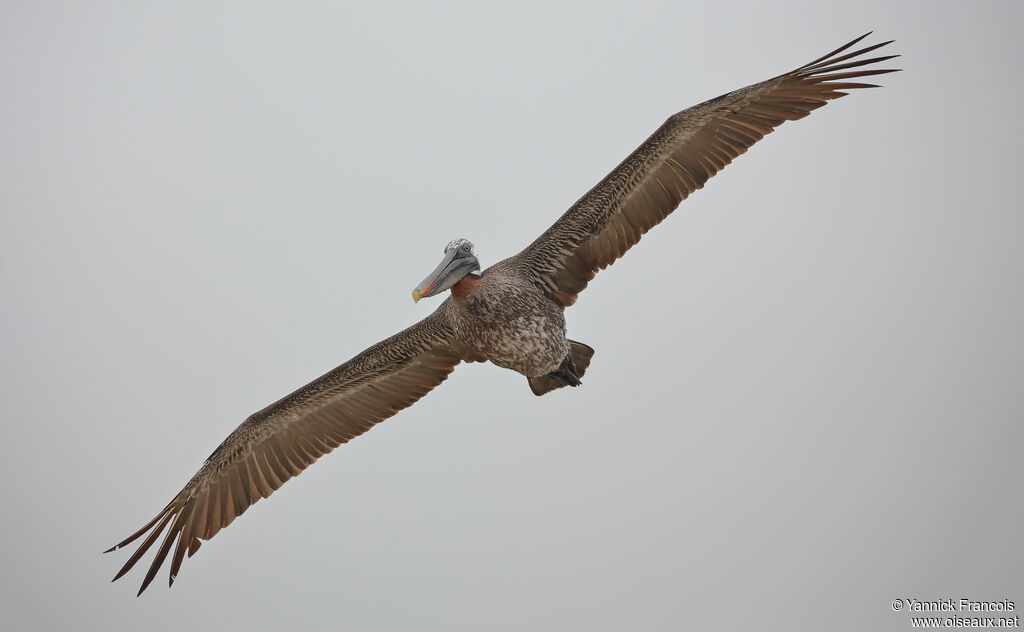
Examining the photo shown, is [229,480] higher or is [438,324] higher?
[438,324]

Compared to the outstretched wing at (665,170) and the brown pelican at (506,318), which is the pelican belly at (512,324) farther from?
the outstretched wing at (665,170)

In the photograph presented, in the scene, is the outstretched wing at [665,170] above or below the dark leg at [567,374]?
above

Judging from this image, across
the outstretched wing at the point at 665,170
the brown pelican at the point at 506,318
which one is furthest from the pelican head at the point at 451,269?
the outstretched wing at the point at 665,170

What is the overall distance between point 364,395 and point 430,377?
0.70 m

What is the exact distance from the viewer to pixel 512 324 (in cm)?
906

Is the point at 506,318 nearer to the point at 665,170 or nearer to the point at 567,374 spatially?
the point at 567,374

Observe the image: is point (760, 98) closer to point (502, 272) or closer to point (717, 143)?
point (717, 143)

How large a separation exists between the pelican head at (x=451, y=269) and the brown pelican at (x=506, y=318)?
11 mm

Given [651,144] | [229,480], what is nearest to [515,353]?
[651,144]

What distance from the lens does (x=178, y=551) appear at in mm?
9375

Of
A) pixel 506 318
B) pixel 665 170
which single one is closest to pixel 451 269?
pixel 506 318

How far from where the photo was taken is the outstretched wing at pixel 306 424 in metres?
9.67

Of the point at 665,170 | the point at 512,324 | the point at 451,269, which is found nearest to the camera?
the point at 451,269

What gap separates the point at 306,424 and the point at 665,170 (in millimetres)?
4297
